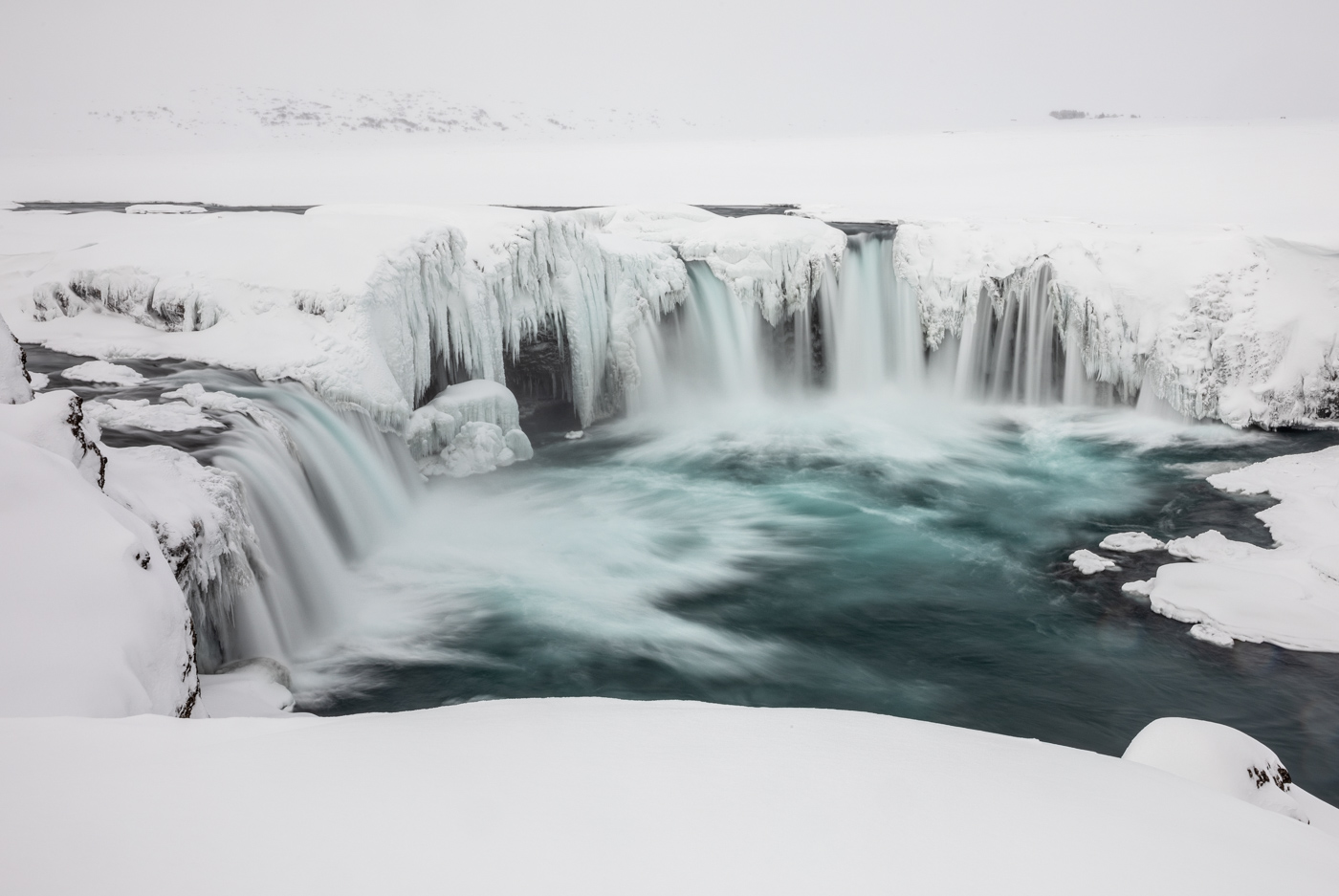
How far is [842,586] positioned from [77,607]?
5502 mm

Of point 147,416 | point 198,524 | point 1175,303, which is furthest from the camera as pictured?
point 1175,303

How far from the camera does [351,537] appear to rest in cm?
699

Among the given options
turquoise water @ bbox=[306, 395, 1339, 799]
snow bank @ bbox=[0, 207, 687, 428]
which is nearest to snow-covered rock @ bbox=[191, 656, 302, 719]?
turquoise water @ bbox=[306, 395, 1339, 799]

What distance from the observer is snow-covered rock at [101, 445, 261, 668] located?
4.24 meters

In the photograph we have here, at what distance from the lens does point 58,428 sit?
3.57m

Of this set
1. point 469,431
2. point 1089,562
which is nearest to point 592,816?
point 1089,562

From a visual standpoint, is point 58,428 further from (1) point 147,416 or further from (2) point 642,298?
(2) point 642,298

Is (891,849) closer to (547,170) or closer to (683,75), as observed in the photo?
(547,170)

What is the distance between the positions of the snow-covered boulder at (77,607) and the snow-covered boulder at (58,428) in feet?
0.80

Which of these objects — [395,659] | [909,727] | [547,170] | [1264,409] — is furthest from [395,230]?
[547,170]

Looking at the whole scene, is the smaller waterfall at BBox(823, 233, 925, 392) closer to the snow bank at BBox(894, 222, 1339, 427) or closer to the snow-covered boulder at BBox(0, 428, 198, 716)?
the snow bank at BBox(894, 222, 1339, 427)

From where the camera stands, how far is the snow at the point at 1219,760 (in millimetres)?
2904

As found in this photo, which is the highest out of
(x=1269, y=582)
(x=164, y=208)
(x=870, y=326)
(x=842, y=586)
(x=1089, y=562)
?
(x=164, y=208)

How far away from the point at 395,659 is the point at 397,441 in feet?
9.71
